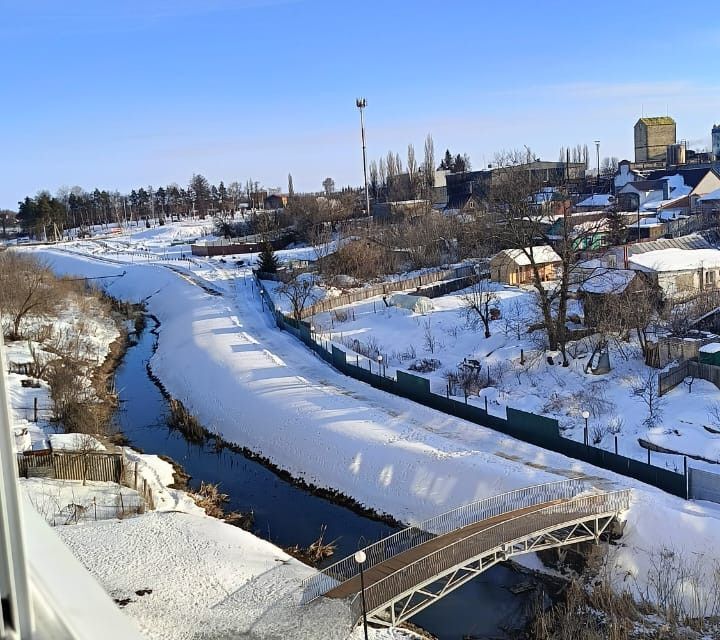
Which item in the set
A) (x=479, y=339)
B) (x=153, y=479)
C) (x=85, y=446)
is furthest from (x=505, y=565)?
(x=479, y=339)

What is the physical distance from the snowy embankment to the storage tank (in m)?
70.9

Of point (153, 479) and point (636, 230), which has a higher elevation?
point (636, 230)

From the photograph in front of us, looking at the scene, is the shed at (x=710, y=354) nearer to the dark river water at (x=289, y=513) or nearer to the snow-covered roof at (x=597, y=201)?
the dark river water at (x=289, y=513)

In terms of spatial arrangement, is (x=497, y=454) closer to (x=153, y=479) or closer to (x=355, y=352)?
(x=153, y=479)

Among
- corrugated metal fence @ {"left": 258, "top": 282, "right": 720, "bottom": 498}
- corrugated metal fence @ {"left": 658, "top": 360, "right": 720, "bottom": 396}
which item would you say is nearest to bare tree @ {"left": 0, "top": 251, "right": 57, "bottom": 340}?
corrugated metal fence @ {"left": 258, "top": 282, "right": 720, "bottom": 498}

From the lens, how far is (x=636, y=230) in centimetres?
4769

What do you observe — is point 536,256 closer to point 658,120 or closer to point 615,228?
point 615,228

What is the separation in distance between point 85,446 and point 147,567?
612 centimetres

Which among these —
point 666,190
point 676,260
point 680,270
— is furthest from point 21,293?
point 666,190

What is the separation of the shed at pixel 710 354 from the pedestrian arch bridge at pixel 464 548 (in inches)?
290

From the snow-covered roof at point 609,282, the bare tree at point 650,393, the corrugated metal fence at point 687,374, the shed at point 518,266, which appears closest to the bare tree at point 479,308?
the snow-covered roof at point 609,282

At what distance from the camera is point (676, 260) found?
2980 cm

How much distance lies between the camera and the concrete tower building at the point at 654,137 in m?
93.2

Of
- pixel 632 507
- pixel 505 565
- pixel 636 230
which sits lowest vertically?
pixel 505 565
